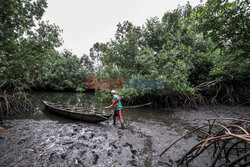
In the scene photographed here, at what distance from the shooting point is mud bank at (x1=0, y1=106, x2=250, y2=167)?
3.40m

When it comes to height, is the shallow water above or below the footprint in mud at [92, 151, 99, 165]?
above

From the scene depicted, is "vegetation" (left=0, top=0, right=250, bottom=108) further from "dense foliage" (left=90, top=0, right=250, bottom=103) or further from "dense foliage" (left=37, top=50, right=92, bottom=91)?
"dense foliage" (left=37, top=50, right=92, bottom=91)

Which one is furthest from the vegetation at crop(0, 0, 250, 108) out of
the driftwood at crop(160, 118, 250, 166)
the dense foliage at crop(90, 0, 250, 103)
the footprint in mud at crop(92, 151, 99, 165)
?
the footprint in mud at crop(92, 151, 99, 165)

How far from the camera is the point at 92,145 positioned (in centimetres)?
436

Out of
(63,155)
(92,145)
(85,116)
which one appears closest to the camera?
(63,155)

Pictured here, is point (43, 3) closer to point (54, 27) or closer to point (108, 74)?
point (54, 27)

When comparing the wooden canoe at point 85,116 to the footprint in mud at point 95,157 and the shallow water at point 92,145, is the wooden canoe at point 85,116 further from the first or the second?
the footprint in mud at point 95,157

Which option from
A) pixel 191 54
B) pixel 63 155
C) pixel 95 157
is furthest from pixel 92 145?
pixel 191 54

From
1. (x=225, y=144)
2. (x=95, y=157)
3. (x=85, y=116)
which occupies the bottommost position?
(x=95, y=157)

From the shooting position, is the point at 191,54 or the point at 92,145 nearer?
the point at 92,145

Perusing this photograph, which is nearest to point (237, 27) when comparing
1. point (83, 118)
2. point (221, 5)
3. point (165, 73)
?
point (221, 5)

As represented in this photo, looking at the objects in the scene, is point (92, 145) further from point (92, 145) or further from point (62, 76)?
point (62, 76)

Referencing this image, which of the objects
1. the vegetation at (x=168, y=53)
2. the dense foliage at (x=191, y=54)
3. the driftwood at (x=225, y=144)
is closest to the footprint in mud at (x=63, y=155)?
the driftwood at (x=225, y=144)

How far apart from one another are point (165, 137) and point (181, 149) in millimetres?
1005
